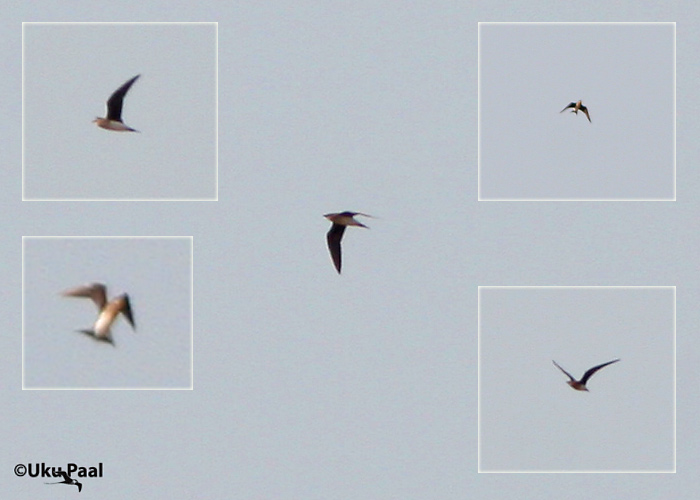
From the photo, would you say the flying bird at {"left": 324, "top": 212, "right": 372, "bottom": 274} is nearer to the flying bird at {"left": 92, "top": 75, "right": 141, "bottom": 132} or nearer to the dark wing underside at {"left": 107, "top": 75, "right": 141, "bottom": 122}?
the flying bird at {"left": 92, "top": 75, "right": 141, "bottom": 132}

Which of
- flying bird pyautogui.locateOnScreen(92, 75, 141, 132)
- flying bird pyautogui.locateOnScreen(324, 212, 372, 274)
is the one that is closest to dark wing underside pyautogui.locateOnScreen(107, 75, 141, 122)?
flying bird pyautogui.locateOnScreen(92, 75, 141, 132)

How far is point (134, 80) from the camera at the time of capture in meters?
13.8

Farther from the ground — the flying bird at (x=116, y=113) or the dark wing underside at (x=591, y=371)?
the flying bird at (x=116, y=113)

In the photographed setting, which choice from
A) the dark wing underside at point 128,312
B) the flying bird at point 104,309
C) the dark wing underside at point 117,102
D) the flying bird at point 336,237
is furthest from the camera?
the flying bird at point 336,237

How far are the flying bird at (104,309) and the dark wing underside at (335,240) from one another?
128 inches

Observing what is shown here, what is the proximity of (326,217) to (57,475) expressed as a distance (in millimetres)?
4408

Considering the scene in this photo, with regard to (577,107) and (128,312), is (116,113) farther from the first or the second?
(577,107)

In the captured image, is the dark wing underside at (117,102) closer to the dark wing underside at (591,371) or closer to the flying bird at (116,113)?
the flying bird at (116,113)

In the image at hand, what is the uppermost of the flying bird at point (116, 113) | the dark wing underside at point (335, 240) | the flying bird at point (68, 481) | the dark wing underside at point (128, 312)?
the flying bird at point (116, 113)

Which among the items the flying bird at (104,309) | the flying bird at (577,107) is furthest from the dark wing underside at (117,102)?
the flying bird at (577,107)

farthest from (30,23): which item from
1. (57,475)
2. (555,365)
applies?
(555,365)

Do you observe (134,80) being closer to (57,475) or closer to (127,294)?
(127,294)

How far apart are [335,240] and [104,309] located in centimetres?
360

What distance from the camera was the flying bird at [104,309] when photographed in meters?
12.1
